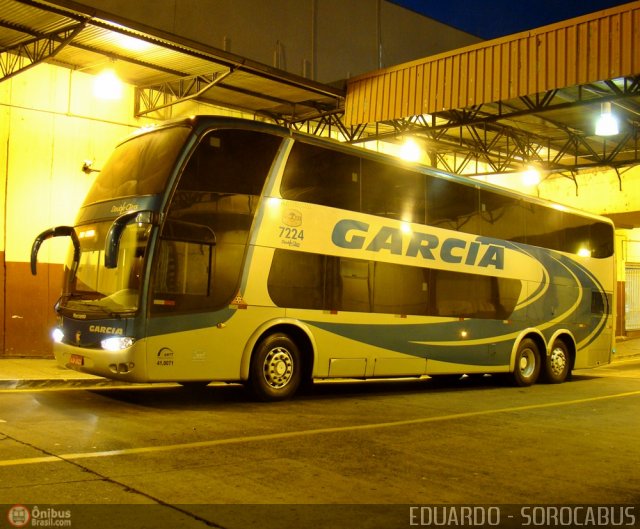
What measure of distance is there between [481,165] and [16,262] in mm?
18383

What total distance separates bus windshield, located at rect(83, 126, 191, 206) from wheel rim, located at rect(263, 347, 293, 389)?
3038mm

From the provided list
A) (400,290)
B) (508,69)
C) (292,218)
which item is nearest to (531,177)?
(508,69)

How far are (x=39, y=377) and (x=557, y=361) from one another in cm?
1123

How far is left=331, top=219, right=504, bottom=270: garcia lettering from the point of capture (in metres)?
11.8

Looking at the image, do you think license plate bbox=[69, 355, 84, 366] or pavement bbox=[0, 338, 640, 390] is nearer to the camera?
license plate bbox=[69, 355, 84, 366]

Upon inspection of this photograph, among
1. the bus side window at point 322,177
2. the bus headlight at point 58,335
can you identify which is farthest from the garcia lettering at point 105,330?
the bus side window at point 322,177

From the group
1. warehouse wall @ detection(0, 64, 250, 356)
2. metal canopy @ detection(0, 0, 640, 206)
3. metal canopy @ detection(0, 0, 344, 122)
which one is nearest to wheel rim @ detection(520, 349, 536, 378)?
metal canopy @ detection(0, 0, 640, 206)

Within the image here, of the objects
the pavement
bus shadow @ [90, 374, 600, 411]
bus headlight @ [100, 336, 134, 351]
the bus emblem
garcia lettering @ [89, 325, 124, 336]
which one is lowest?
bus shadow @ [90, 374, 600, 411]

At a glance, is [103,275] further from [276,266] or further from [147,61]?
[147,61]

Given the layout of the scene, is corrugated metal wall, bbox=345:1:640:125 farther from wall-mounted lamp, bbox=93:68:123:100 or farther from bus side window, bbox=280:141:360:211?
wall-mounted lamp, bbox=93:68:123:100

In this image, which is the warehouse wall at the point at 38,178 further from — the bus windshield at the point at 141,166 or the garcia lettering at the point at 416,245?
the garcia lettering at the point at 416,245

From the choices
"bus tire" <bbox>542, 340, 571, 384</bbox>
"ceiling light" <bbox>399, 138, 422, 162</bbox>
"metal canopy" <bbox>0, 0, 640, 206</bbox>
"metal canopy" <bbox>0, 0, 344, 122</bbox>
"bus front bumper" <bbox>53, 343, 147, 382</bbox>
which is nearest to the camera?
"bus front bumper" <bbox>53, 343, 147, 382</bbox>

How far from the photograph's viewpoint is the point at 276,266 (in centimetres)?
1074

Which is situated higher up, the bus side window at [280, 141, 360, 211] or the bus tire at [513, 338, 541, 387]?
the bus side window at [280, 141, 360, 211]
